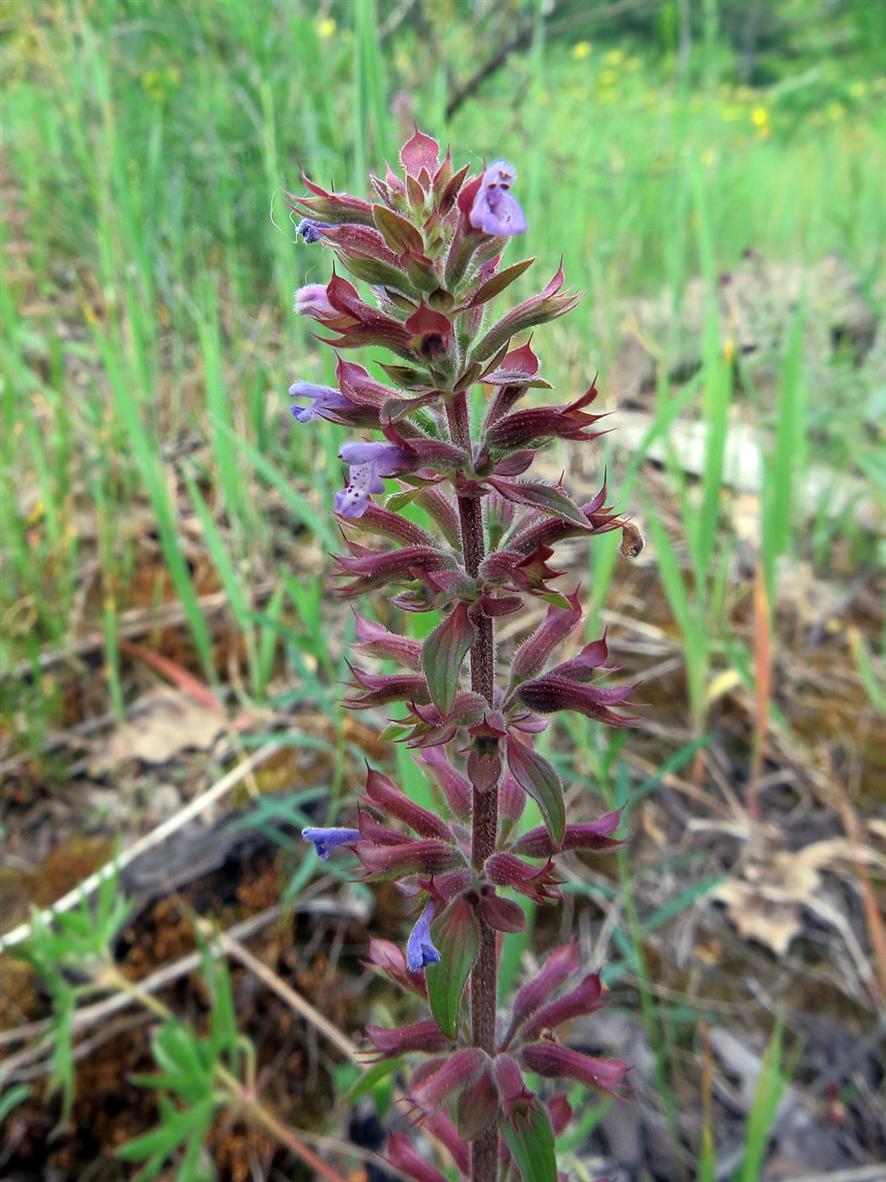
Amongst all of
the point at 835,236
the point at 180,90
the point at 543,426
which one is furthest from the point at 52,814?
the point at 835,236

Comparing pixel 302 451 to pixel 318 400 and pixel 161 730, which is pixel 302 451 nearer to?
pixel 161 730

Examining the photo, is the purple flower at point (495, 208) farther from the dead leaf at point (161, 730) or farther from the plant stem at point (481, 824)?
the dead leaf at point (161, 730)

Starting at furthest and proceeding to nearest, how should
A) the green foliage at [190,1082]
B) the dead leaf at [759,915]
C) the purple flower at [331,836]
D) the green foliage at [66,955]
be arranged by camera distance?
the dead leaf at [759,915] < the green foliage at [66,955] < the green foliage at [190,1082] < the purple flower at [331,836]

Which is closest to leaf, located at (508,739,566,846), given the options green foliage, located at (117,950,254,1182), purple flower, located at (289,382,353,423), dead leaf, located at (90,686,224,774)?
purple flower, located at (289,382,353,423)

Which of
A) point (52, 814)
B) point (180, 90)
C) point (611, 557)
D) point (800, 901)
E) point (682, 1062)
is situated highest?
point (180, 90)

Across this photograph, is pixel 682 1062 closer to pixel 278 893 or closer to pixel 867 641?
pixel 278 893

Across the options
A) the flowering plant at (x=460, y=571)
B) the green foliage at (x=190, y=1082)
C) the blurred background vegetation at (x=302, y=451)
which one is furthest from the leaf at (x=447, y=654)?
the green foliage at (x=190, y=1082)

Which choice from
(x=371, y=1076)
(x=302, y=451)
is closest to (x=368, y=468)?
(x=371, y=1076)
